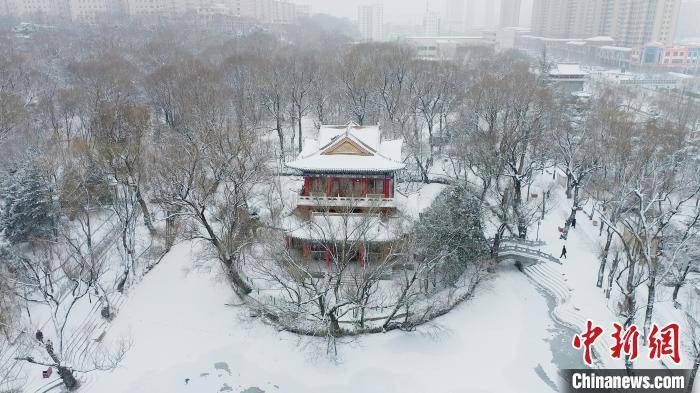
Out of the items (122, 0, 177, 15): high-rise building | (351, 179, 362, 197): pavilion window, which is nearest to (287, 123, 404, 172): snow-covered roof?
(351, 179, 362, 197): pavilion window

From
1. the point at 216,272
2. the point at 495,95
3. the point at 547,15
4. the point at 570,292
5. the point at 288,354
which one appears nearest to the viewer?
the point at 288,354

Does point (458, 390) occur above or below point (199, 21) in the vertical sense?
below

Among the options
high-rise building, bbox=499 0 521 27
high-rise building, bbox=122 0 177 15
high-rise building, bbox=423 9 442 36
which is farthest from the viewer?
high-rise building, bbox=423 9 442 36

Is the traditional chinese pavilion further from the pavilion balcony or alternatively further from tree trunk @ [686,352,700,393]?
tree trunk @ [686,352,700,393]

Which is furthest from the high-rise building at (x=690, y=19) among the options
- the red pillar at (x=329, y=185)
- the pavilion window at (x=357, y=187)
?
the red pillar at (x=329, y=185)

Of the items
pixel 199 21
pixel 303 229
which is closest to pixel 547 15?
pixel 199 21

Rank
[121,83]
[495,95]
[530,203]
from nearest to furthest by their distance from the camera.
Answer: [530,203]
[495,95]
[121,83]

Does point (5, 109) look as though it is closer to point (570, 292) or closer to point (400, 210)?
point (400, 210)

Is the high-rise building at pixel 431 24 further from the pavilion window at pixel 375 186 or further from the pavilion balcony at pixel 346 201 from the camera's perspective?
the pavilion balcony at pixel 346 201
